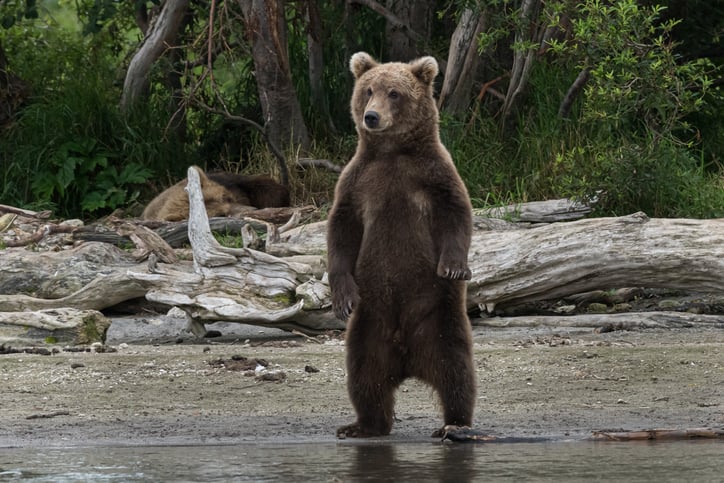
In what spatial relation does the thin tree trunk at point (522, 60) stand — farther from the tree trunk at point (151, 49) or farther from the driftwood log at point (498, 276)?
the tree trunk at point (151, 49)

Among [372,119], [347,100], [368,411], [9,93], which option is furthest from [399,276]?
[9,93]

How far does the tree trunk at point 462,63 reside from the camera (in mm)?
10562

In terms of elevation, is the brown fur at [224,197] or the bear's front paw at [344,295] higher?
the brown fur at [224,197]

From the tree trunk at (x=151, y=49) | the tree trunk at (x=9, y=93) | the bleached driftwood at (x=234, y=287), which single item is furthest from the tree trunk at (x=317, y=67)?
the bleached driftwood at (x=234, y=287)

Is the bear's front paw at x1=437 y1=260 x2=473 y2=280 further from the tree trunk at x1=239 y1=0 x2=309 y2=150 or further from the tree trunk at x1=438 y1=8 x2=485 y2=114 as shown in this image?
the tree trunk at x1=239 y1=0 x2=309 y2=150

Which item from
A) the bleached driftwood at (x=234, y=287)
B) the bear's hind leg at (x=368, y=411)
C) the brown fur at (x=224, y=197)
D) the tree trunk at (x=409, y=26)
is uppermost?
the tree trunk at (x=409, y=26)

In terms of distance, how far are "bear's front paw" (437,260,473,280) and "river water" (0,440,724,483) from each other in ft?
2.34

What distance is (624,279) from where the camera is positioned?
25.5 feet

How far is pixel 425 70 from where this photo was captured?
570 centimetres

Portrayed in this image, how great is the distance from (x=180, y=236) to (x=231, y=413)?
13.3ft

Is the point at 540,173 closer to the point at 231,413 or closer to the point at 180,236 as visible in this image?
the point at 180,236

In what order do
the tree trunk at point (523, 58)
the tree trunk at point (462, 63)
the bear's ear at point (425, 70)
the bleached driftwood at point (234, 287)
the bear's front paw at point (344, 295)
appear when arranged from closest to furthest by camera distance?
the bear's front paw at point (344, 295) → the bear's ear at point (425, 70) → the bleached driftwood at point (234, 287) → the tree trunk at point (523, 58) → the tree trunk at point (462, 63)

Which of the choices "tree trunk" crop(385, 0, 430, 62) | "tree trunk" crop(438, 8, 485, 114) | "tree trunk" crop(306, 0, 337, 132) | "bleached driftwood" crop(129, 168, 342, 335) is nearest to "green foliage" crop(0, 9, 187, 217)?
"tree trunk" crop(306, 0, 337, 132)

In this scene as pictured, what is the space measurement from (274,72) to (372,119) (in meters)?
6.12
